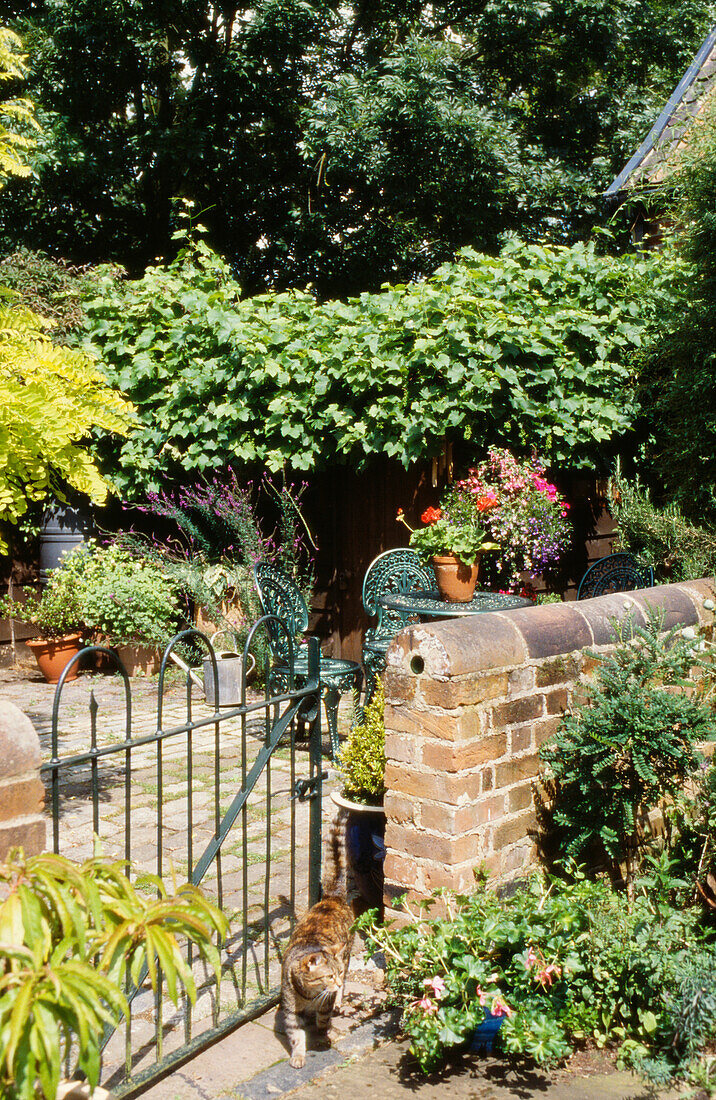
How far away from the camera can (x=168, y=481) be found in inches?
322

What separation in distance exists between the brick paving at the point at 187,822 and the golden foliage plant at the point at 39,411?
1.15m

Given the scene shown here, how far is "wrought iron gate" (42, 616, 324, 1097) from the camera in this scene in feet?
7.84

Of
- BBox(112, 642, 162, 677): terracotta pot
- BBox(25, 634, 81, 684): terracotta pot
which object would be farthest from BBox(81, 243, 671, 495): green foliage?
BBox(25, 634, 81, 684): terracotta pot

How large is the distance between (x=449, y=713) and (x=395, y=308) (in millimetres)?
4457

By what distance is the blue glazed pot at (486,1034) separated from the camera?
2.47 m

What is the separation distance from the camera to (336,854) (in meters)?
3.51

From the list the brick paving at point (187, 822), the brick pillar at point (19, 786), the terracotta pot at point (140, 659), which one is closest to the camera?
the brick pillar at point (19, 786)

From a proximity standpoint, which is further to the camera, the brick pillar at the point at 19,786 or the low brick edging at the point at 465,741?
the low brick edging at the point at 465,741

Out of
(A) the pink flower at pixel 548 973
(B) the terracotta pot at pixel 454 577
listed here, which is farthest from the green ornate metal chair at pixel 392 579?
(A) the pink flower at pixel 548 973

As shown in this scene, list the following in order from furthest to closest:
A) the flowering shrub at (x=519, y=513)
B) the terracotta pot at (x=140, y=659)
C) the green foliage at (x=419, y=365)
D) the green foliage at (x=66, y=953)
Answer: the terracotta pot at (x=140, y=659) → the green foliage at (x=419, y=365) → the flowering shrub at (x=519, y=513) → the green foliage at (x=66, y=953)

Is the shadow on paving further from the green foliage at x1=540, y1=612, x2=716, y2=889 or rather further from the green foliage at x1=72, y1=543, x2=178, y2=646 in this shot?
the green foliage at x1=72, y1=543, x2=178, y2=646

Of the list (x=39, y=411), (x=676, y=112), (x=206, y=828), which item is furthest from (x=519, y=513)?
(x=676, y=112)

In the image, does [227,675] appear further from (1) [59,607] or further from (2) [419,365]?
(2) [419,365]

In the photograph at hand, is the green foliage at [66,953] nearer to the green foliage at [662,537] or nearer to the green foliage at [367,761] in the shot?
the green foliage at [367,761]
